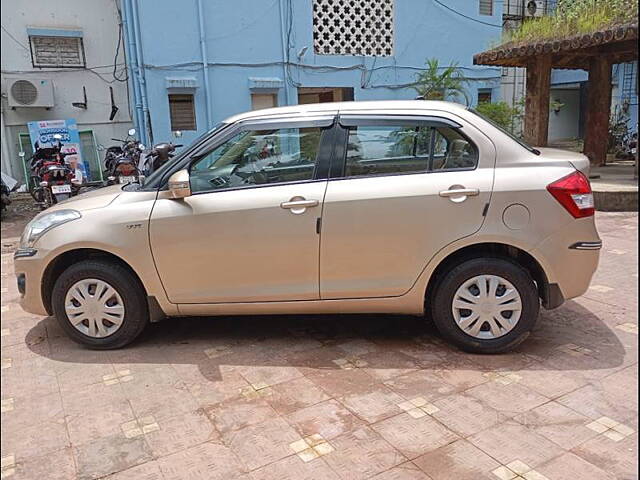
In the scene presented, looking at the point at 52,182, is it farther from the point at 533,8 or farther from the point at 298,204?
the point at 533,8

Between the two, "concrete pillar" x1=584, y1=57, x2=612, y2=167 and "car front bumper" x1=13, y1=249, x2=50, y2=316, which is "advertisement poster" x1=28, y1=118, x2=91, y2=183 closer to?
"car front bumper" x1=13, y1=249, x2=50, y2=316

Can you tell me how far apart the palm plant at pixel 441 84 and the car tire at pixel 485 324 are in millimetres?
5584

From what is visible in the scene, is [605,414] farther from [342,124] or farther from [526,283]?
[342,124]

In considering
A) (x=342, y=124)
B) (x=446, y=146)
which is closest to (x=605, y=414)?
(x=446, y=146)

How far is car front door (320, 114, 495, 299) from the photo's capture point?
296 cm

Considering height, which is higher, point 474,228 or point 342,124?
point 342,124

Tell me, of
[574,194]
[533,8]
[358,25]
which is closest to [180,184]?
[574,194]

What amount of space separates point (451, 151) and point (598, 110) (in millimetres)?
8409

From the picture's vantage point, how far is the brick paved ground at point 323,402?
216 cm

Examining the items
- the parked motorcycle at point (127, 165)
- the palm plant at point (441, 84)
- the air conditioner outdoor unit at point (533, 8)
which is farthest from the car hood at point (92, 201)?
the palm plant at point (441, 84)

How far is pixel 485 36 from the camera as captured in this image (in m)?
4.80

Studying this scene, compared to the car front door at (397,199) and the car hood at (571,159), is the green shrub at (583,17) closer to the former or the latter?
the car hood at (571,159)

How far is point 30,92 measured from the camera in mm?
9039

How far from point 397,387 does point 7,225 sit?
716cm
